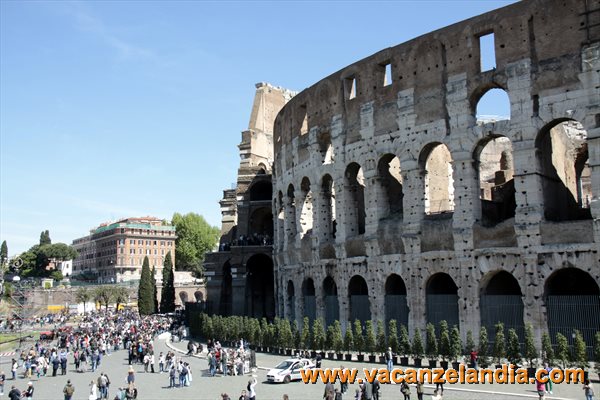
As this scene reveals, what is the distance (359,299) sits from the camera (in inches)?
1102

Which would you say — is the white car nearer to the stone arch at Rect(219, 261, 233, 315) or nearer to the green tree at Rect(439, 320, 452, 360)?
the green tree at Rect(439, 320, 452, 360)

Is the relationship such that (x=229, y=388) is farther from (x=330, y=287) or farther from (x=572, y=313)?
(x=330, y=287)

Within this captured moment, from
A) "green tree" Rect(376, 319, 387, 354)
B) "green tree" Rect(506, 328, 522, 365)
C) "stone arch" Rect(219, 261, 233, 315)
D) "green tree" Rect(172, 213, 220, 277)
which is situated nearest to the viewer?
"green tree" Rect(506, 328, 522, 365)

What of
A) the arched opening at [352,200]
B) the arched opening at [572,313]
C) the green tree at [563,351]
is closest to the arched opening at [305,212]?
the arched opening at [352,200]

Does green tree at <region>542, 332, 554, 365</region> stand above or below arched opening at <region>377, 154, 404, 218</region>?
below

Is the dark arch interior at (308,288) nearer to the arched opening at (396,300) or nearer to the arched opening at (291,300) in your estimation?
the arched opening at (291,300)

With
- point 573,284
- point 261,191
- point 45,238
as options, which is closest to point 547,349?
point 573,284

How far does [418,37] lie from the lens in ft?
83.5

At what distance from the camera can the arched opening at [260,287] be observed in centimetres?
4309

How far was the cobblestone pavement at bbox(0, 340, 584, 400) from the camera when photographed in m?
17.4

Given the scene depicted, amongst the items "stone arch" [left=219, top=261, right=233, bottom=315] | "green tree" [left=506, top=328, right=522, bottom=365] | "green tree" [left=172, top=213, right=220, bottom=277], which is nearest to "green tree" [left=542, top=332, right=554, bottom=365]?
"green tree" [left=506, top=328, right=522, bottom=365]

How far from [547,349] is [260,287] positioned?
1070 inches

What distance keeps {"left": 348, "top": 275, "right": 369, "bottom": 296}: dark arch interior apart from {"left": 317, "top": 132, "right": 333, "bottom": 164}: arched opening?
6.10 meters

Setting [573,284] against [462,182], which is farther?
[462,182]
